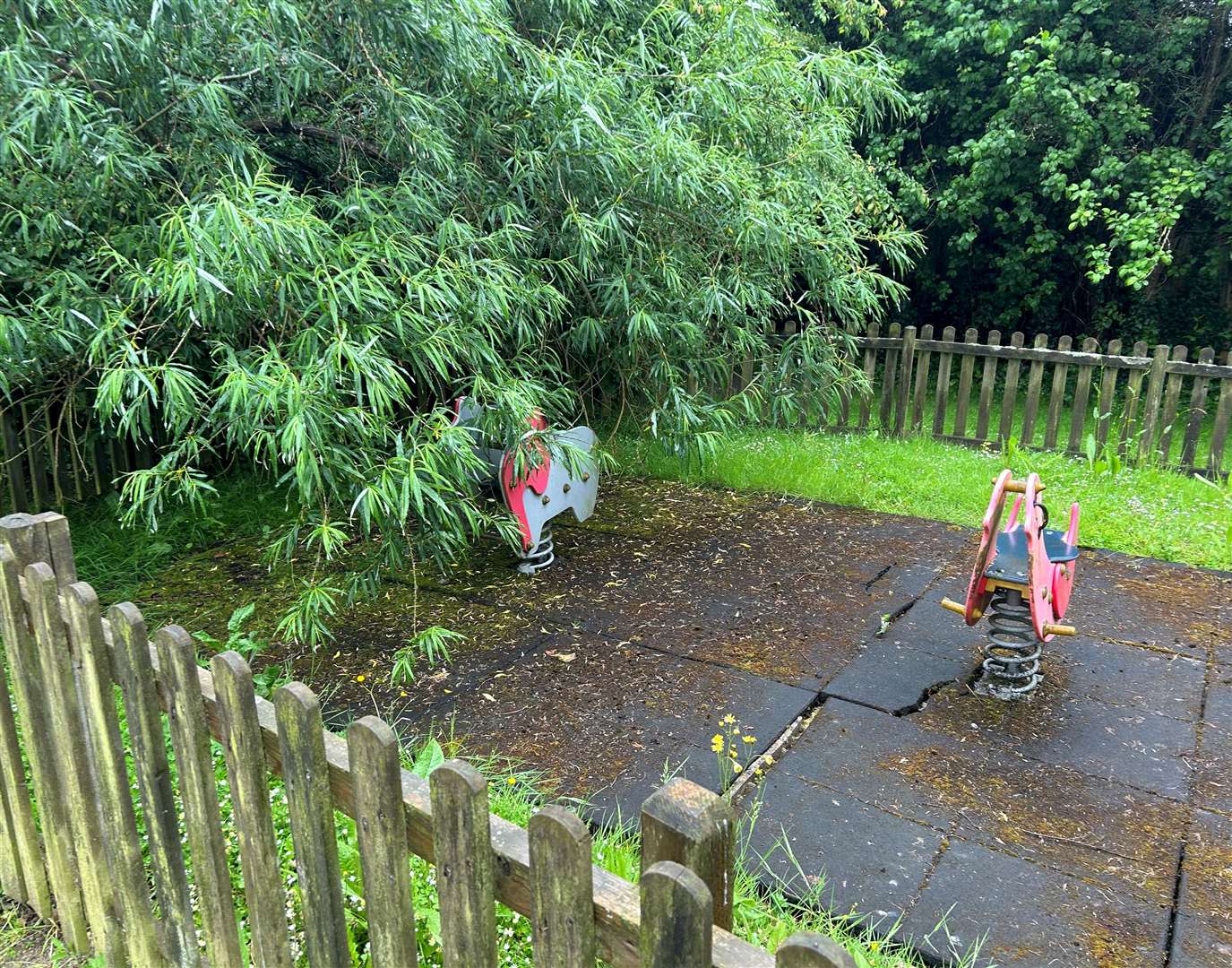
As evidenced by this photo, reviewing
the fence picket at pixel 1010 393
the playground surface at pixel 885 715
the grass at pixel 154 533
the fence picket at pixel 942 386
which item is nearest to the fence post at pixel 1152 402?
the fence picket at pixel 1010 393

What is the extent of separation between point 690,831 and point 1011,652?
109 inches

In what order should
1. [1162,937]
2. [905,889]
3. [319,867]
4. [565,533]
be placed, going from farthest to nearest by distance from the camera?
[565,533], [905,889], [1162,937], [319,867]

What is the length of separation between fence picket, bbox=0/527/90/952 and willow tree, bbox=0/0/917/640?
2.76ft

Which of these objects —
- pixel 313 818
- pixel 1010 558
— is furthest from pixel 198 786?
pixel 1010 558

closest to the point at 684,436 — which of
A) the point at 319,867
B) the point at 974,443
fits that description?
the point at 319,867

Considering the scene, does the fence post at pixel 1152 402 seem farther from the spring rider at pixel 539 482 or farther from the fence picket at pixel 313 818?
the fence picket at pixel 313 818

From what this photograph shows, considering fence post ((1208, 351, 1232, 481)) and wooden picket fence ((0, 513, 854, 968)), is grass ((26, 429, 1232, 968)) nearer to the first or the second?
fence post ((1208, 351, 1232, 481))

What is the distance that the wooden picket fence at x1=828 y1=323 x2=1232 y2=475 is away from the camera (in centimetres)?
671

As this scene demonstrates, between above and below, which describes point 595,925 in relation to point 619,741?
above

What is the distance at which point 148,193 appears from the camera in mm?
3268

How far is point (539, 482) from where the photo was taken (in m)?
4.37

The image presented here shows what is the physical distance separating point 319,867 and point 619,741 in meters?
1.74

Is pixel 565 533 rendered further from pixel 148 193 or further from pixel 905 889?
pixel 905 889

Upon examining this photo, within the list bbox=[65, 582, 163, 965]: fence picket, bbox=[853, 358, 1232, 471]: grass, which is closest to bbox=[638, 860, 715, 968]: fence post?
bbox=[65, 582, 163, 965]: fence picket
